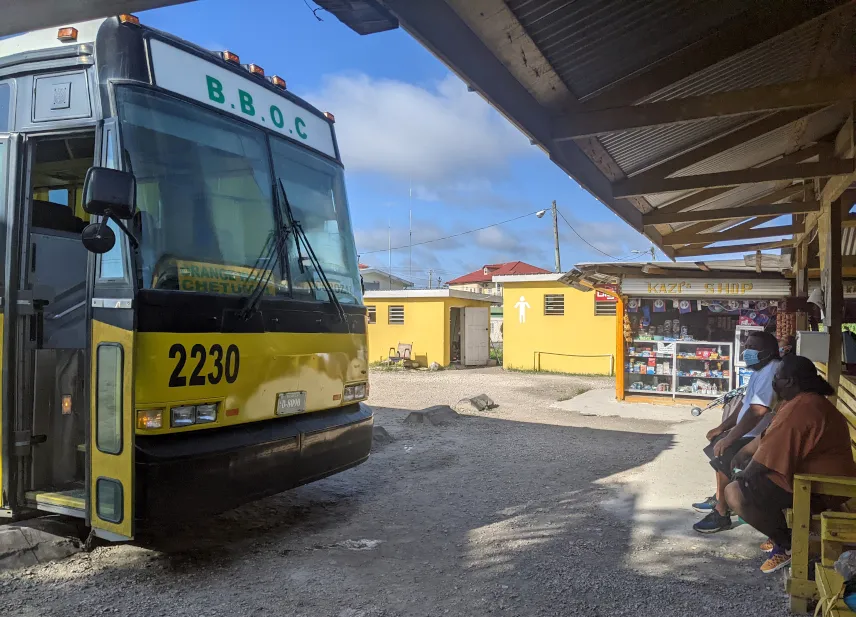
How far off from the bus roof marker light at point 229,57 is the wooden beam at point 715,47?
258 cm

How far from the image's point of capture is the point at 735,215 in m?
6.05

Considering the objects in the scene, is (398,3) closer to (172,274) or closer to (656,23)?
(656,23)

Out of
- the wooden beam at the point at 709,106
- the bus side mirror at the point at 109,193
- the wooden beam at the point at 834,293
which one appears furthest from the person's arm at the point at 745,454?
the bus side mirror at the point at 109,193

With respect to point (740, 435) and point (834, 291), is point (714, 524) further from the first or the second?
point (834, 291)

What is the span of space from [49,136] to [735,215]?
223 inches

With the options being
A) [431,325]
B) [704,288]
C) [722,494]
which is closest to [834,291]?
[722,494]

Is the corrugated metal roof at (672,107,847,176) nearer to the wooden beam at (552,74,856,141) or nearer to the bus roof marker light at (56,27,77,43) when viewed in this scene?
the wooden beam at (552,74,856,141)

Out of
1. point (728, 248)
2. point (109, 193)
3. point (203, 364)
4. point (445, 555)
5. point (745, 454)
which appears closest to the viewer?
point (109, 193)

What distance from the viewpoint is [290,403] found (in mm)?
4602

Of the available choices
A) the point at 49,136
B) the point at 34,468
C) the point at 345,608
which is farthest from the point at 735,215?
the point at 34,468

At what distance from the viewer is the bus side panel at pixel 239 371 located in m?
3.70

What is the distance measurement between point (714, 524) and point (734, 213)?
2.86 metres

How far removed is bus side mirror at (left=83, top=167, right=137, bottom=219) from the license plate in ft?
5.34

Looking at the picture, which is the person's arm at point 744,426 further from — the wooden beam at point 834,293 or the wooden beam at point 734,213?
the wooden beam at point 734,213
